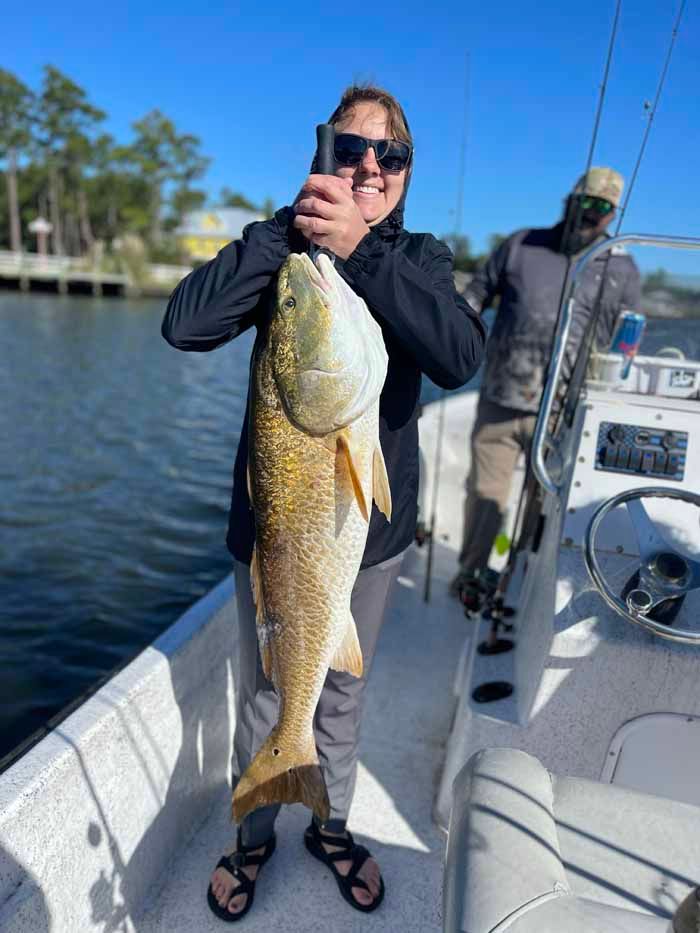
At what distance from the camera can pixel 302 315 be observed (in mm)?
1569

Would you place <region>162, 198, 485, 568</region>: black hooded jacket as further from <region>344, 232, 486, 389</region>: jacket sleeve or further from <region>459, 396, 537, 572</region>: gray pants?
<region>459, 396, 537, 572</region>: gray pants

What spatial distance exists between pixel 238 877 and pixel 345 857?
0.38m

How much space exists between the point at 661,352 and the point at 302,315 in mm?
2344

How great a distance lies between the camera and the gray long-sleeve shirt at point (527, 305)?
12.4 feet

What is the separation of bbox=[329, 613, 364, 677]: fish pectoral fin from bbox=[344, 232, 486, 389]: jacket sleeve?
79cm

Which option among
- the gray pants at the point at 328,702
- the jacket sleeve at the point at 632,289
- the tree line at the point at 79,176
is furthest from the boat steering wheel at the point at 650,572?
the tree line at the point at 79,176

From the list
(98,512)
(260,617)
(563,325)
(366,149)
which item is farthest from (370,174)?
(98,512)

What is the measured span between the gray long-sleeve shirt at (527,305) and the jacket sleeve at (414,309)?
90.3 inches

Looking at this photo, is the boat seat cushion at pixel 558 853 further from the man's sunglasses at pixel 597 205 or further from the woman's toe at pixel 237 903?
the man's sunglasses at pixel 597 205

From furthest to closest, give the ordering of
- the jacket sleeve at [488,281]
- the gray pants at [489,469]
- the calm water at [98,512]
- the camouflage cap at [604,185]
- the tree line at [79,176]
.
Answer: the tree line at [79,176] → the calm water at [98,512] → the gray pants at [489,469] → the jacket sleeve at [488,281] → the camouflage cap at [604,185]

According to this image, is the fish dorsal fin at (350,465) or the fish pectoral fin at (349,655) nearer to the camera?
the fish dorsal fin at (350,465)

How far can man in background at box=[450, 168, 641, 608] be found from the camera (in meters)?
3.64

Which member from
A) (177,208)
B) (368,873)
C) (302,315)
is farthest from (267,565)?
(177,208)

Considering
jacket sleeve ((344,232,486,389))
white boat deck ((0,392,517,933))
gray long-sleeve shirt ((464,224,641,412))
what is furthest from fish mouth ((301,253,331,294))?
gray long-sleeve shirt ((464,224,641,412))
